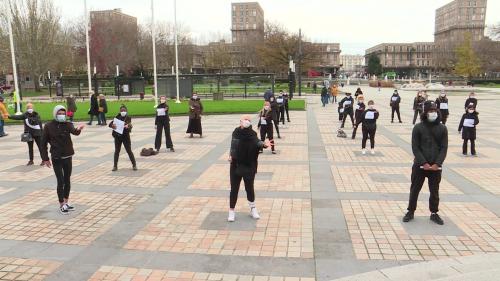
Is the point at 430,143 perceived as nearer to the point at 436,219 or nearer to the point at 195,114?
the point at 436,219

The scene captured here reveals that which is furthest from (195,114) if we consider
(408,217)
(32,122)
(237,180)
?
(408,217)

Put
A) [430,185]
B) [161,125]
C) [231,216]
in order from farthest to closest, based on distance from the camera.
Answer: [161,125] < [231,216] < [430,185]

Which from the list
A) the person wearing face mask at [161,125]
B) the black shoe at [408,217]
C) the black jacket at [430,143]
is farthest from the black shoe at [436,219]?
the person wearing face mask at [161,125]

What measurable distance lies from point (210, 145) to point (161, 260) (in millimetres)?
9621

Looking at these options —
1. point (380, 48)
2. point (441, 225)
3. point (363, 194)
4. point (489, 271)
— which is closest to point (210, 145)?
point (363, 194)

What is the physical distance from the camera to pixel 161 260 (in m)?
5.71

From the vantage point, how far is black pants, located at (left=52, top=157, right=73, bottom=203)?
7.66 metres

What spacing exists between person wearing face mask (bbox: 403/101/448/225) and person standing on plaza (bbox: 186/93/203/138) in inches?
412

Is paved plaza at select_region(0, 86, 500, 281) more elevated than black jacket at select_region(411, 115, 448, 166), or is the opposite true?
black jacket at select_region(411, 115, 448, 166)

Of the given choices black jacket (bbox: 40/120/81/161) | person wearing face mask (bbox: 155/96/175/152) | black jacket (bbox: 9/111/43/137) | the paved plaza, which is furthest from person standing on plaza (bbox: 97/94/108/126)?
black jacket (bbox: 40/120/81/161)

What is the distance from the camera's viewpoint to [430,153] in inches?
275

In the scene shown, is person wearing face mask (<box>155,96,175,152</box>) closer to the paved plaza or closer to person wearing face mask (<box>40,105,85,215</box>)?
the paved plaza

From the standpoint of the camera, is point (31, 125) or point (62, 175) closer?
point (62, 175)

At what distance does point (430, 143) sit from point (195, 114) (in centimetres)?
1090
